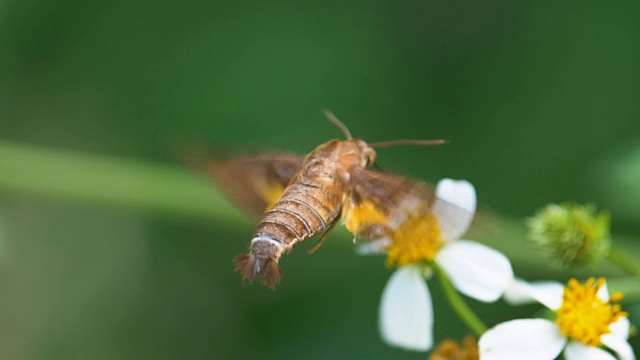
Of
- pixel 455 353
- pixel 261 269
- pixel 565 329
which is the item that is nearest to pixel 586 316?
pixel 565 329

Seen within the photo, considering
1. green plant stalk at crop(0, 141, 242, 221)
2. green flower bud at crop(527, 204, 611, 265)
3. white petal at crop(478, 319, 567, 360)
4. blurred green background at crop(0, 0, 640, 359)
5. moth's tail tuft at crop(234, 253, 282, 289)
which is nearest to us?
moth's tail tuft at crop(234, 253, 282, 289)

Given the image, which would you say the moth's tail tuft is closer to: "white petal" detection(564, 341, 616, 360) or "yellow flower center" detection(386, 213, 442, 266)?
"yellow flower center" detection(386, 213, 442, 266)

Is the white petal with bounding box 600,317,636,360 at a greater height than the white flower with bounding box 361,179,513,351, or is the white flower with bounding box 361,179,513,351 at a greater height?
the white flower with bounding box 361,179,513,351

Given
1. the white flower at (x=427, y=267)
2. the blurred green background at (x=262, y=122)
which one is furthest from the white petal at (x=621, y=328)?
the blurred green background at (x=262, y=122)

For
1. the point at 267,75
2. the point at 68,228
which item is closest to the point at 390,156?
the point at 267,75

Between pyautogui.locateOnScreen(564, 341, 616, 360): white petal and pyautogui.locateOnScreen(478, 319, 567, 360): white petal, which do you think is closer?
pyautogui.locateOnScreen(478, 319, 567, 360): white petal

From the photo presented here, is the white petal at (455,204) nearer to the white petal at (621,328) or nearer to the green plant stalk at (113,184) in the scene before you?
the white petal at (621,328)

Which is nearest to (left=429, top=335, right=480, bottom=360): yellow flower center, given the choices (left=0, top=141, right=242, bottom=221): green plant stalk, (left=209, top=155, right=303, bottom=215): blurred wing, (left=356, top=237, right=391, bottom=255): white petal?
(left=356, top=237, right=391, bottom=255): white petal

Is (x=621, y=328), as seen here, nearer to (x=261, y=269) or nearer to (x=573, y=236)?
(x=573, y=236)
